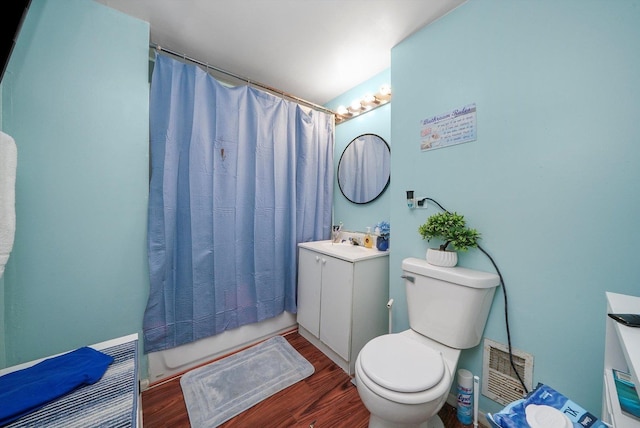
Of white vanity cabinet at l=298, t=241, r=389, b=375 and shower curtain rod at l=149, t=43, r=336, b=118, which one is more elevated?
shower curtain rod at l=149, t=43, r=336, b=118

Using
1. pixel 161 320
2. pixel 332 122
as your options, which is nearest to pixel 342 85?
pixel 332 122

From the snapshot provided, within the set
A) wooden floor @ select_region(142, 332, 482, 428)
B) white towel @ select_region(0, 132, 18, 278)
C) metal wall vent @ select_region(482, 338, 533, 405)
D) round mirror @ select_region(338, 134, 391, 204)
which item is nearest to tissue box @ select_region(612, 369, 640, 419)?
metal wall vent @ select_region(482, 338, 533, 405)

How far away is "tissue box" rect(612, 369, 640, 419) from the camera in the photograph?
0.54m

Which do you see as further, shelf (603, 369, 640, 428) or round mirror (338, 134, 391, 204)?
round mirror (338, 134, 391, 204)

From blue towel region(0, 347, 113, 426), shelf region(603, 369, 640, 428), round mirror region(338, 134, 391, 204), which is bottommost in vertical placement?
blue towel region(0, 347, 113, 426)

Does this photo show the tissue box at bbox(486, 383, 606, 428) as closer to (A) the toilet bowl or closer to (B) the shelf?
(B) the shelf

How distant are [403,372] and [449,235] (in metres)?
0.72

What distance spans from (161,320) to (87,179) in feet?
3.17

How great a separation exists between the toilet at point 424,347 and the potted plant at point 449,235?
57 millimetres

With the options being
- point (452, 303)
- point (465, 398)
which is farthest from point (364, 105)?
point (465, 398)

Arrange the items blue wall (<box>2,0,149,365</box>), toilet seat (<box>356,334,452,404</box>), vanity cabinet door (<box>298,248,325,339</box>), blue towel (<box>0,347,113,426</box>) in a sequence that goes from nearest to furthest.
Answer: blue towel (<box>0,347,113,426</box>) < toilet seat (<box>356,334,452,404</box>) < blue wall (<box>2,0,149,365</box>) < vanity cabinet door (<box>298,248,325,339</box>)

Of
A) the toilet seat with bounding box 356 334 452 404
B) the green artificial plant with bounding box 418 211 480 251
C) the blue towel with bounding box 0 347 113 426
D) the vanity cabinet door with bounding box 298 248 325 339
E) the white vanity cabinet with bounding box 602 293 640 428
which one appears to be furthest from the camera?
the vanity cabinet door with bounding box 298 248 325 339

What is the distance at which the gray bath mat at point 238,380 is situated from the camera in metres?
1.25

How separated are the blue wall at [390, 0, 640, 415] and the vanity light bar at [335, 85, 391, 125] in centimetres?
46
